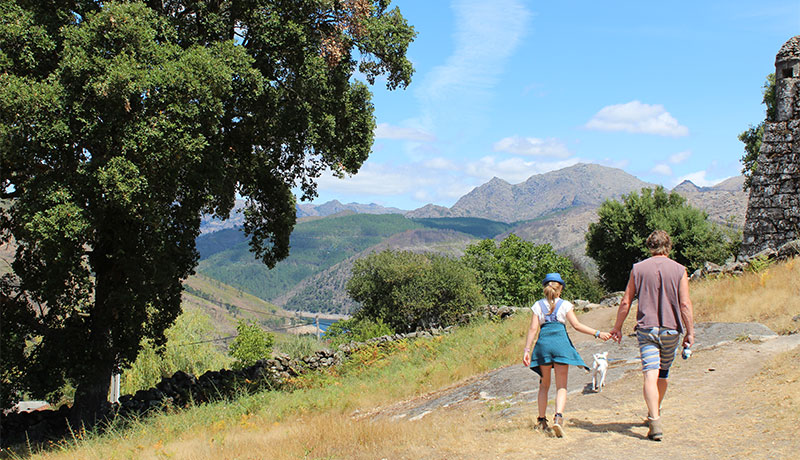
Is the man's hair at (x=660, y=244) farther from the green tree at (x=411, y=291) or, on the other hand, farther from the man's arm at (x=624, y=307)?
the green tree at (x=411, y=291)

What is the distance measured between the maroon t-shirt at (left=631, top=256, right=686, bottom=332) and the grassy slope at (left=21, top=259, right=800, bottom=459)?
5.87ft

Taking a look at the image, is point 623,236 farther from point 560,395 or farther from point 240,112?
point 560,395

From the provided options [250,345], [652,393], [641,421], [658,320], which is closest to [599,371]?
[641,421]

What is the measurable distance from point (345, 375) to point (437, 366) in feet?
15.0

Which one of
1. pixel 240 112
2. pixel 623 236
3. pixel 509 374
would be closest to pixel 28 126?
pixel 240 112

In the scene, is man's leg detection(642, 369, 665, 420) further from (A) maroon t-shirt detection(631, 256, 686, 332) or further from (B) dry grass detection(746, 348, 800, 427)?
(B) dry grass detection(746, 348, 800, 427)

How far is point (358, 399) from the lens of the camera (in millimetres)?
13406

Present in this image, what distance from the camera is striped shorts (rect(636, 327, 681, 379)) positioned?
659cm

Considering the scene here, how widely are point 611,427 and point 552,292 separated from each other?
72.1 inches

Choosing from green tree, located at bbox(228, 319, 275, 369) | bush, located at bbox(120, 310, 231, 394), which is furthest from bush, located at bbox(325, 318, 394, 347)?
bush, located at bbox(120, 310, 231, 394)

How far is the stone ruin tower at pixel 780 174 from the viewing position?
17062 mm

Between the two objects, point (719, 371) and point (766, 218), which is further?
point (766, 218)

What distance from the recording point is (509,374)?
11.7 meters

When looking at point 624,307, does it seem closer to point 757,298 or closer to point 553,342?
point 553,342
